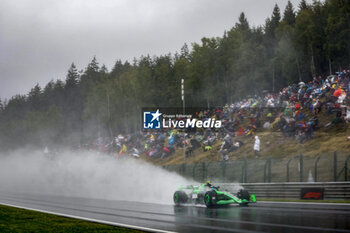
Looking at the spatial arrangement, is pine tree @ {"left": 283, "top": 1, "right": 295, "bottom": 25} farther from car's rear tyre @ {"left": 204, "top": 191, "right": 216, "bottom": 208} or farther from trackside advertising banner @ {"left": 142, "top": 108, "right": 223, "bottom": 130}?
car's rear tyre @ {"left": 204, "top": 191, "right": 216, "bottom": 208}

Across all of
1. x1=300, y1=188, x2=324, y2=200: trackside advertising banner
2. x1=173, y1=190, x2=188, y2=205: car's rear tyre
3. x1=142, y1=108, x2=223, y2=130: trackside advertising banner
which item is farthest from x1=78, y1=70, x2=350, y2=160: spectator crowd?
x1=173, y1=190, x2=188, y2=205: car's rear tyre

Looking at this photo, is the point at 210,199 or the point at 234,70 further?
the point at 234,70

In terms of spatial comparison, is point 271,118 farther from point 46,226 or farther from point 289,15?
point 289,15

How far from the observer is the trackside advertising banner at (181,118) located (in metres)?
42.3

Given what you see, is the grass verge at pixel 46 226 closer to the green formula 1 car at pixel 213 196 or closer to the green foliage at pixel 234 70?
the green formula 1 car at pixel 213 196

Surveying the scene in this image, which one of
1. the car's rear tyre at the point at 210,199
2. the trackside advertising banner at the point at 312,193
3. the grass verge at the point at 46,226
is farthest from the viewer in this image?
the trackside advertising banner at the point at 312,193

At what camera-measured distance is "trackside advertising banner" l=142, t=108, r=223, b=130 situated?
42281 mm

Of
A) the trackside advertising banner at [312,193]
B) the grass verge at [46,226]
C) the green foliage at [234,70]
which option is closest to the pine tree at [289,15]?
the green foliage at [234,70]

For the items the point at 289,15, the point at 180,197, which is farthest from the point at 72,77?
the point at 180,197

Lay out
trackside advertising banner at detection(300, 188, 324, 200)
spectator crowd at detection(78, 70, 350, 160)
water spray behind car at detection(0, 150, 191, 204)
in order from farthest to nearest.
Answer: spectator crowd at detection(78, 70, 350, 160), water spray behind car at detection(0, 150, 191, 204), trackside advertising banner at detection(300, 188, 324, 200)

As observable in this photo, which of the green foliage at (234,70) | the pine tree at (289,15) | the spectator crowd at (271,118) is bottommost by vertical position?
the spectator crowd at (271,118)

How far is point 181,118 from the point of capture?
4331 centimetres

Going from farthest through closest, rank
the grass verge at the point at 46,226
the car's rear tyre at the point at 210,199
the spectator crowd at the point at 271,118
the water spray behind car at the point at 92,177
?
1. the spectator crowd at the point at 271,118
2. the water spray behind car at the point at 92,177
3. the car's rear tyre at the point at 210,199
4. the grass verge at the point at 46,226

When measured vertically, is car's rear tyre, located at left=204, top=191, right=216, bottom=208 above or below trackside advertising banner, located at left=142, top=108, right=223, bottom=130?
below
